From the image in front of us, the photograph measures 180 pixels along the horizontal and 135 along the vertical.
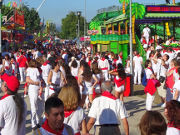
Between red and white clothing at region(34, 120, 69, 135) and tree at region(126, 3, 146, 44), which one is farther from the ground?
tree at region(126, 3, 146, 44)

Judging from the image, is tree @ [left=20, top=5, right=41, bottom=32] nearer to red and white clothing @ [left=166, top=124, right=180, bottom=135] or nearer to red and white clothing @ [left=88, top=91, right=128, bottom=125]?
red and white clothing @ [left=88, top=91, right=128, bottom=125]

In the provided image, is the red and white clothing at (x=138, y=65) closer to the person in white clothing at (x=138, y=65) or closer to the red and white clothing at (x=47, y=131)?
the person in white clothing at (x=138, y=65)

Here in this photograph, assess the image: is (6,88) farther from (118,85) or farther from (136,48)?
(136,48)

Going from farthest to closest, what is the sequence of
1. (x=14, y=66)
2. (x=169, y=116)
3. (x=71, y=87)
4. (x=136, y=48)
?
(x=136, y=48), (x=14, y=66), (x=71, y=87), (x=169, y=116)

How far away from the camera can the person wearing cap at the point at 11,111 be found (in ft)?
17.1

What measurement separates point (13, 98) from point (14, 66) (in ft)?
50.7

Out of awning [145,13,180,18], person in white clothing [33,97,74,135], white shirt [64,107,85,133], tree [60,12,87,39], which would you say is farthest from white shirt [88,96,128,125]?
tree [60,12,87,39]

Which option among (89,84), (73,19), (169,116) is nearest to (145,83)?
(89,84)

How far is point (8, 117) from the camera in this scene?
17.1 ft

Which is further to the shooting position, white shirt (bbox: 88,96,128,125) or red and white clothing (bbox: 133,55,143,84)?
red and white clothing (bbox: 133,55,143,84)

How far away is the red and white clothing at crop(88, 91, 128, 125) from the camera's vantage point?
5520 millimetres

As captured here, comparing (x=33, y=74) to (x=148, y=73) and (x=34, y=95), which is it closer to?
(x=34, y=95)

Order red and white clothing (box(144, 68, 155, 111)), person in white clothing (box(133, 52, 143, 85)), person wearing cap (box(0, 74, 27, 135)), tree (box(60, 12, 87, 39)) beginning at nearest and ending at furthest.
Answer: person wearing cap (box(0, 74, 27, 135)), red and white clothing (box(144, 68, 155, 111)), person in white clothing (box(133, 52, 143, 85)), tree (box(60, 12, 87, 39))

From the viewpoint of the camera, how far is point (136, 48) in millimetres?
27250
